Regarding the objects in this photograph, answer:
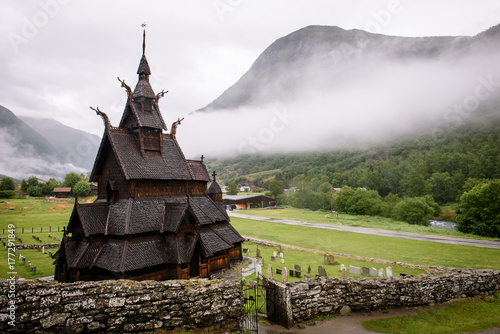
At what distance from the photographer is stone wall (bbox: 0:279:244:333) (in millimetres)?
6961

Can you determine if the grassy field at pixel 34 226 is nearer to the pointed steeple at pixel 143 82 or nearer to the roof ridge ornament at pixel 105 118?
the roof ridge ornament at pixel 105 118

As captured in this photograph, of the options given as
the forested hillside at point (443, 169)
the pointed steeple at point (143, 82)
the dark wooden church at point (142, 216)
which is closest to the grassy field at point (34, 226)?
the dark wooden church at point (142, 216)

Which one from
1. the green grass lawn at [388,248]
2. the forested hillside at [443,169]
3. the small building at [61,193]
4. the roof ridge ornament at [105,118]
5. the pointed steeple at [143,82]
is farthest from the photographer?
the forested hillside at [443,169]

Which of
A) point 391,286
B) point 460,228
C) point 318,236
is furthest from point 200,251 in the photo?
point 460,228

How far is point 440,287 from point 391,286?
11.2 ft

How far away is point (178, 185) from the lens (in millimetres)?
22969

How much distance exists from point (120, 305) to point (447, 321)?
14.0 m

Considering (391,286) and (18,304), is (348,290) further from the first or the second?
(18,304)

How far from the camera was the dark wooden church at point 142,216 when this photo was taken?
1755cm

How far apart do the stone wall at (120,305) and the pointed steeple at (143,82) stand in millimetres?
18323

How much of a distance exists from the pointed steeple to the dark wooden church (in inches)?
3.2

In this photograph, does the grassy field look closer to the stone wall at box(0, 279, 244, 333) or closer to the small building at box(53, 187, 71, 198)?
the stone wall at box(0, 279, 244, 333)

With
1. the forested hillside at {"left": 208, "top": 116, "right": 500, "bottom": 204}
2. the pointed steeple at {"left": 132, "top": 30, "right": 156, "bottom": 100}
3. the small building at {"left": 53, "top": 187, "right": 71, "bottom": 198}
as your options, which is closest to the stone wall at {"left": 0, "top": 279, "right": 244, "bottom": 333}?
the pointed steeple at {"left": 132, "top": 30, "right": 156, "bottom": 100}

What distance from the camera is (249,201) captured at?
10862 centimetres
